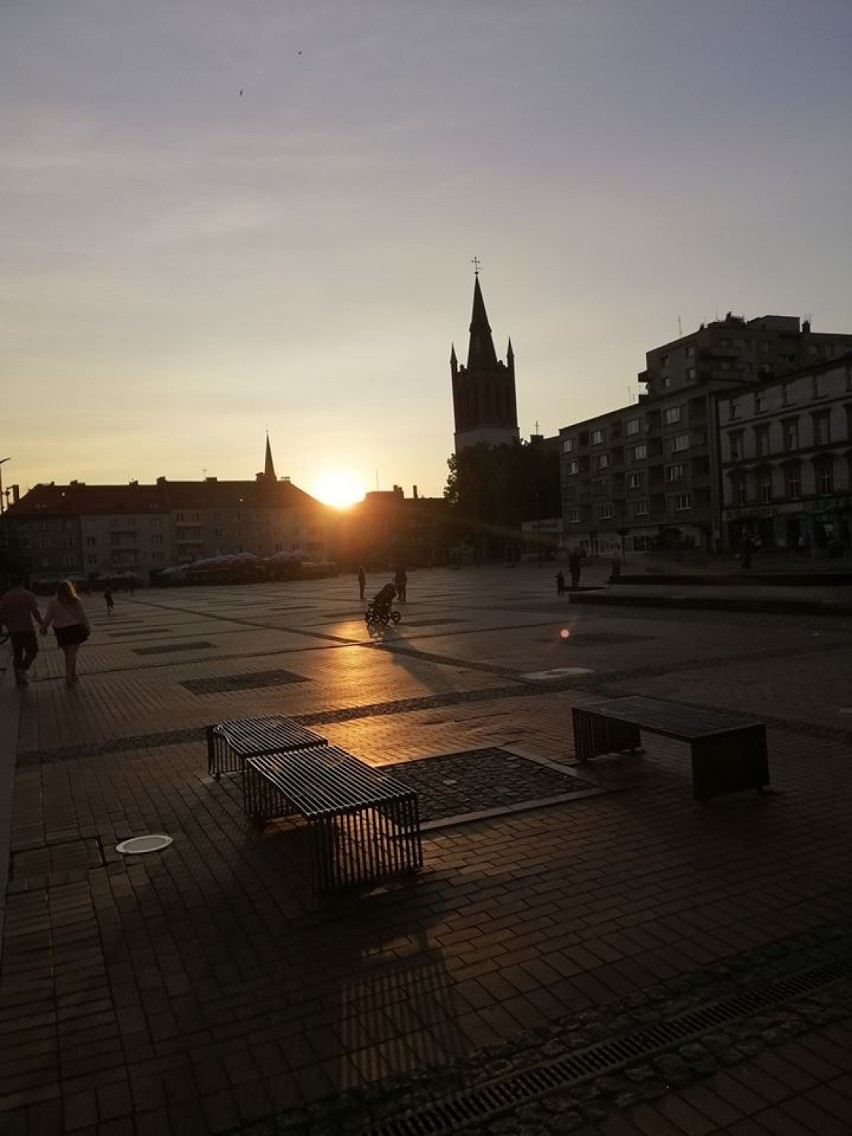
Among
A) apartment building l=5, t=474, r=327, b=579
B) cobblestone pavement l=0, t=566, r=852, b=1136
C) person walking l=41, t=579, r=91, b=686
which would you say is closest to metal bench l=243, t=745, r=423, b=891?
cobblestone pavement l=0, t=566, r=852, b=1136

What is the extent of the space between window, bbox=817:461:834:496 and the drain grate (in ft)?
167

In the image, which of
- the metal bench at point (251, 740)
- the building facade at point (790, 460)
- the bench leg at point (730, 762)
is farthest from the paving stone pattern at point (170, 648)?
the building facade at point (790, 460)

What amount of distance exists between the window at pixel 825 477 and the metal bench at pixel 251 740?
4869 centimetres

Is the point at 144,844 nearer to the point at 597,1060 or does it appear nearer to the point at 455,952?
the point at 455,952

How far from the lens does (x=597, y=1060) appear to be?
3.46 m

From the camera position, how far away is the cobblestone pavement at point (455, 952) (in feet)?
10.8

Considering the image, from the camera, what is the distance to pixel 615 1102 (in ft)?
10.6

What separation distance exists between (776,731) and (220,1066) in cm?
668

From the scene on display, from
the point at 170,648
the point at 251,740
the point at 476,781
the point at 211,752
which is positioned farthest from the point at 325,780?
the point at 170,648

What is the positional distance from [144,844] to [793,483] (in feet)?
174

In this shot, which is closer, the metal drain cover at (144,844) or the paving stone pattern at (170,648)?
the metal drain cover at (144,844)

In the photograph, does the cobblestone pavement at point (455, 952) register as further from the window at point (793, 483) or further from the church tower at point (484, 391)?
the church tower at point (484, 391)

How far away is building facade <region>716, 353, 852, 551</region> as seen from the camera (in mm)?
48906

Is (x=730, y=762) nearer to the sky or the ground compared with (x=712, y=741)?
nearer to the ground
